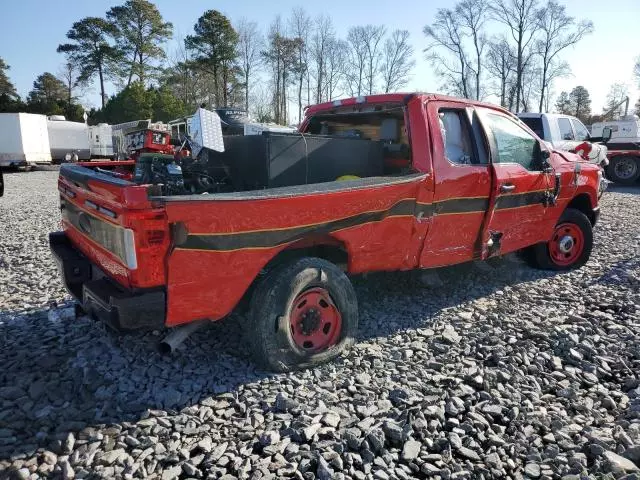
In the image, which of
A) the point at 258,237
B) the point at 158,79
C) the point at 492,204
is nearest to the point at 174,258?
the point at 258,237

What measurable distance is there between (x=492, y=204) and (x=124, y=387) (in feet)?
11.1

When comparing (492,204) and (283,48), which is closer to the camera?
(492,204)

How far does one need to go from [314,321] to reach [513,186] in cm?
248

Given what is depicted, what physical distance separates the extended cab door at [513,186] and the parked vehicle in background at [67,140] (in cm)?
2786

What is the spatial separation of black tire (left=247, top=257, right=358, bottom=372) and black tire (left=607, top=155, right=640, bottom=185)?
1630 centimetres

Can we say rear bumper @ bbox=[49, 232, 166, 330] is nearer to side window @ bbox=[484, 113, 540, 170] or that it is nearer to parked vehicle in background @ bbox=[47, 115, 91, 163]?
side window @ bbox=[484, 113, 540, 170]

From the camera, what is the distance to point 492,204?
173 inches

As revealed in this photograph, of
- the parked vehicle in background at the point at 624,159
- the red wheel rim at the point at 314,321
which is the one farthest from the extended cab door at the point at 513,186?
the parked vehicle in background at the point at 624,159

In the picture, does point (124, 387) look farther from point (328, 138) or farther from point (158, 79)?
point (158, 79)

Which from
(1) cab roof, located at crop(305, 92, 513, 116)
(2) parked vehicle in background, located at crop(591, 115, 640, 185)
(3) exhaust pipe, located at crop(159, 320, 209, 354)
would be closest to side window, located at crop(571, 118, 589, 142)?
(2) parked vehicle in background, located at crop(591, 115, 640, 185)

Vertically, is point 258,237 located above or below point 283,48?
below

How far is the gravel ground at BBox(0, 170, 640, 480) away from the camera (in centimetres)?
241

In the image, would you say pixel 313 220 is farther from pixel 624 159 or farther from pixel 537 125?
pixel 624 159

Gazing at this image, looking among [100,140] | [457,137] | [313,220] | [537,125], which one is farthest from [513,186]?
[100,140]
